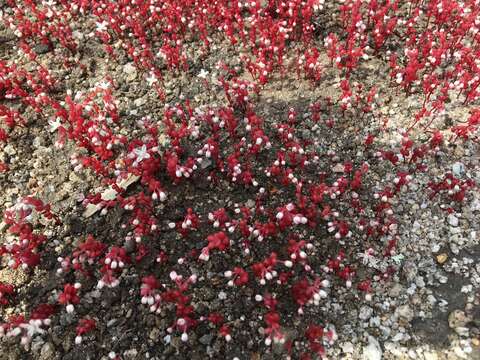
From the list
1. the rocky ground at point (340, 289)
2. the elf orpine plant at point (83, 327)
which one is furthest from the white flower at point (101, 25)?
the elf orpine plant at point (83, 327)

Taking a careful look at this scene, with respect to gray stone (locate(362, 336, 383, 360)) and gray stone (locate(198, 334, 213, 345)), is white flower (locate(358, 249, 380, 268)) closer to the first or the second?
gray stone (locate(362, 336, 383, 360))

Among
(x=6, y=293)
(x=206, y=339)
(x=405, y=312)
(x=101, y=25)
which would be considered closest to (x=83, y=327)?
(x=6, y=293)

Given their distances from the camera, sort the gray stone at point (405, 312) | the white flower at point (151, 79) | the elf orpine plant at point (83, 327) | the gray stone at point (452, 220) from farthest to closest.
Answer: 1. the white flower at point (151, 79)
2. the gray stone at point (452, 220)
3. the gray stone at point (405, 312)
4. the elf orpine plant at point (83, 327)

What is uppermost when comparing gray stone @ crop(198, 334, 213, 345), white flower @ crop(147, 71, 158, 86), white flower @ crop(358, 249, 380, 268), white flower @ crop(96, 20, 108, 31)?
white flower @ crop(96, 20, 108, 31)

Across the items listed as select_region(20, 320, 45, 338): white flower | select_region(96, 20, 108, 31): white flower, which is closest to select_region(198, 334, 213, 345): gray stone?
select_region(20, 320, 45, 338): white flower

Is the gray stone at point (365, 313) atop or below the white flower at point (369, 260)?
below

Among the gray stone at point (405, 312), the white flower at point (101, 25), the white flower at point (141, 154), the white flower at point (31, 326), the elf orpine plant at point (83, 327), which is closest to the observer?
the white flower at point (31, 326)

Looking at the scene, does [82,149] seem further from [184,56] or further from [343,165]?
[343,165]

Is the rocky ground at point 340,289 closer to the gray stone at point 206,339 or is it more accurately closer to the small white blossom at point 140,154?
the gray stone at point 206,339
